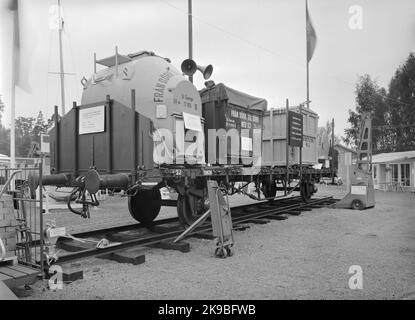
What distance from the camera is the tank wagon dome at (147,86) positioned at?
7.20 meters

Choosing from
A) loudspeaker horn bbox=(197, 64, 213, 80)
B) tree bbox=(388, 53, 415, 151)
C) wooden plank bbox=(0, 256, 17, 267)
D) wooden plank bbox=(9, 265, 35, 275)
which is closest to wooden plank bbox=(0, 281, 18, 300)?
wooden plank bbox=(9, 265, 35, 275)

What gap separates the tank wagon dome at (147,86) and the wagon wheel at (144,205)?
2.30 m

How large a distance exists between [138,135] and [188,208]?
2.12 m

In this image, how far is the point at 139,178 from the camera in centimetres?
639

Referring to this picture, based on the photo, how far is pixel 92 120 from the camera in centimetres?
717

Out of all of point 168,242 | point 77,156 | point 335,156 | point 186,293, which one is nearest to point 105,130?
point 77,156

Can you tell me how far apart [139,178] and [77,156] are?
72.0 inches

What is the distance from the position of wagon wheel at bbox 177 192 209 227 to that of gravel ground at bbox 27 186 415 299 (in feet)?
1.38

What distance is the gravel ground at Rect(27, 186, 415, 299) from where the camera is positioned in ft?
15.0

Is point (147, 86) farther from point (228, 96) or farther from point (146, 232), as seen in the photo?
point (146, 232)

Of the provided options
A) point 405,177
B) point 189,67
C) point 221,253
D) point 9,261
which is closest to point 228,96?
point 189,67

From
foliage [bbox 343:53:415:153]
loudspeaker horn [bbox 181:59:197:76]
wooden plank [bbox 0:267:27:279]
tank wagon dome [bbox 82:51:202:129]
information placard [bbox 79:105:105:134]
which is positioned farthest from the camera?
foliage [bbox 343:53:415:153]

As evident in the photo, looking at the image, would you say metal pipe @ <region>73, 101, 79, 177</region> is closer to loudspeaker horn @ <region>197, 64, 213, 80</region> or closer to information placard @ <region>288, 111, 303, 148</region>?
loudspeaker horn @ <region>197, 64, 213, 80</region>
